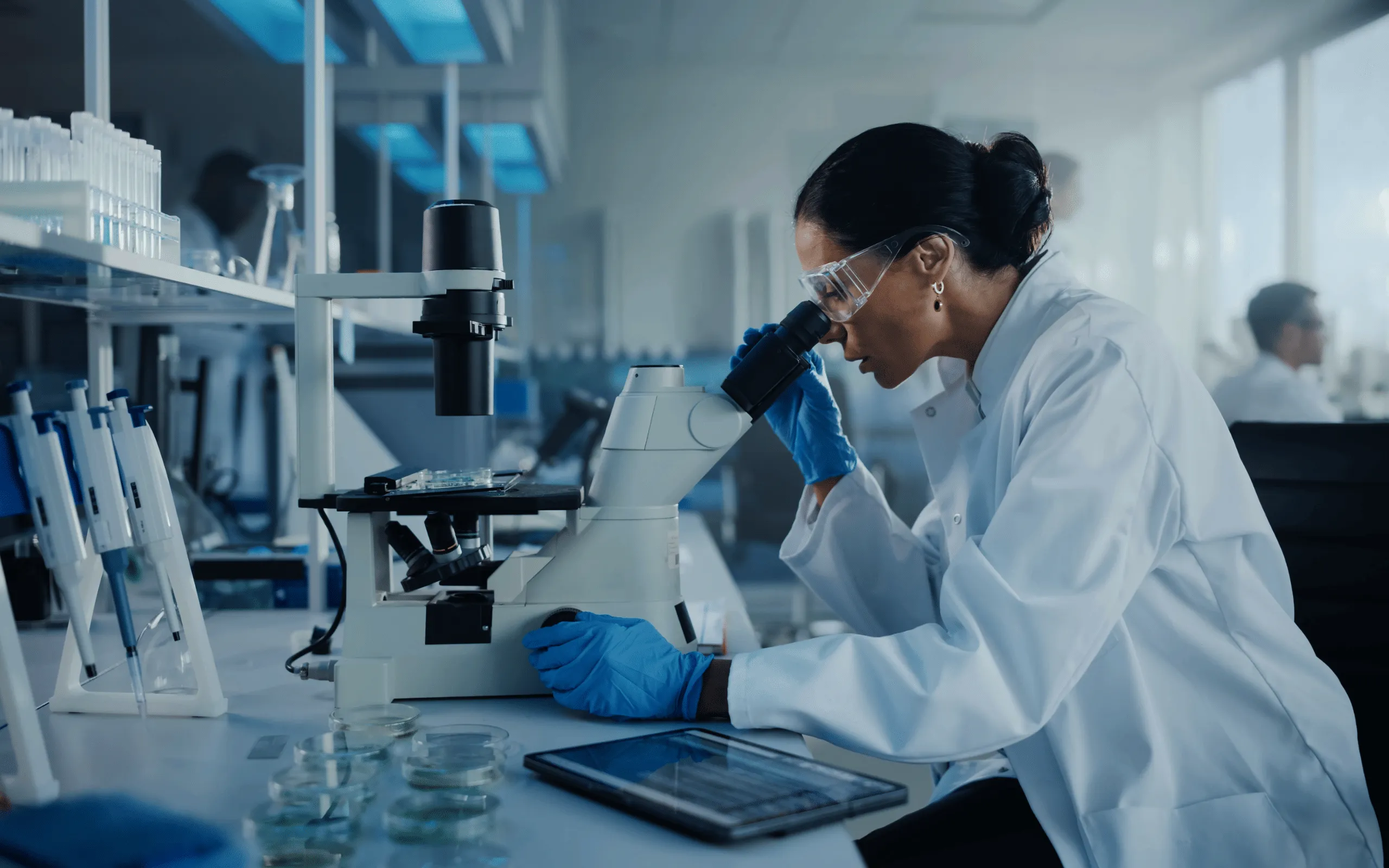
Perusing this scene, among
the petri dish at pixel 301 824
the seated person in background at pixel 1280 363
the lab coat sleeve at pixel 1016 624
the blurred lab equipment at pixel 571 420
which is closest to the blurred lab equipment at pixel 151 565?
the petri dish at pixel 301 824

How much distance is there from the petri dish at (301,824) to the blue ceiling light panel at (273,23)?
144cm

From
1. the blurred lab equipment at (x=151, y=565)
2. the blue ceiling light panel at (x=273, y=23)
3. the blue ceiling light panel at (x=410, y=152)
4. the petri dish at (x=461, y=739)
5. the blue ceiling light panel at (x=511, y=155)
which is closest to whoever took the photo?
the petri dish at (x=461, y=739)

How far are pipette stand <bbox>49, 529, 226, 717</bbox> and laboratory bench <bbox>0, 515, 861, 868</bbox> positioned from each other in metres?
0.01

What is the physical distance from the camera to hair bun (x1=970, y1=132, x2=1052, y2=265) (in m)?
1.15

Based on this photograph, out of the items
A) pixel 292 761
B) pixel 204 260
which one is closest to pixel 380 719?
pixel 292 761

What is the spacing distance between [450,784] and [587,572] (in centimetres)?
33

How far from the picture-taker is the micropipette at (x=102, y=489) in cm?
86

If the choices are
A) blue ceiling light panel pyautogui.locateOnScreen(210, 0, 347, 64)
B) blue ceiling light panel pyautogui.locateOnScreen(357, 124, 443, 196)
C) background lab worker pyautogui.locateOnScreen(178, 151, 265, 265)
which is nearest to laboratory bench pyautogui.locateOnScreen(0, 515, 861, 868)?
blue ceiling light panel pyautogui.locateOnScreen(210, 0, 347, 64)

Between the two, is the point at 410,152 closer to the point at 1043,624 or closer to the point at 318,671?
the point at 318,671

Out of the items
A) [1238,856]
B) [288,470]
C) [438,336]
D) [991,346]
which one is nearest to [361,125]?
[288,470]

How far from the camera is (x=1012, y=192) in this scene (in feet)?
3.77

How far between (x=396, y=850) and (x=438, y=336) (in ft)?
1.82

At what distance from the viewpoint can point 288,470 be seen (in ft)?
7.98

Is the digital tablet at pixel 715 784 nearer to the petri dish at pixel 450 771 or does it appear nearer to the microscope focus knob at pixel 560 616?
the petri dish at pixel 450 771
